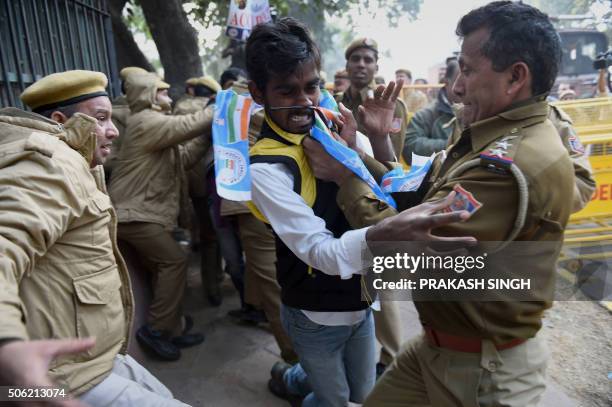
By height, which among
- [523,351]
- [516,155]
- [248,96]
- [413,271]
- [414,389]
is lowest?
[414,389]

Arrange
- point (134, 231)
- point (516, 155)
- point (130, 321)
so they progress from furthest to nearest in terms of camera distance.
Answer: point (134, 231) → point (130, 321) → point (516, 155)

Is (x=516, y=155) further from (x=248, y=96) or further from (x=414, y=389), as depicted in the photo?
(x=248, y=96)

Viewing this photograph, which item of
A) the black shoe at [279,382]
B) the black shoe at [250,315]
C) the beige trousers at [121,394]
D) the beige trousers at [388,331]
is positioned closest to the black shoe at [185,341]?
the black shoe at [250,315]

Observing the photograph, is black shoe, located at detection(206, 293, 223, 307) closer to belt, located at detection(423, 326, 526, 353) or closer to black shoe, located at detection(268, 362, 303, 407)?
black shoe, located at detection(268, 362, 303, 407)

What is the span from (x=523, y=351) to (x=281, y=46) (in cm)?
136

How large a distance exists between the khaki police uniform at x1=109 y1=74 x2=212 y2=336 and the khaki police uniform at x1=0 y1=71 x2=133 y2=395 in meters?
1.46

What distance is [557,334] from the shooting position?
139 inches

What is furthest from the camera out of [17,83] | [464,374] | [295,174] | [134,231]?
[134,231]

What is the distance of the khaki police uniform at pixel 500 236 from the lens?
48.8 inches

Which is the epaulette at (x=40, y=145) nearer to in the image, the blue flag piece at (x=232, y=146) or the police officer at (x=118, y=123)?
the blue flag piece at (x=232, y=146)

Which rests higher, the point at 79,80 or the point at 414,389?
the point at 79,80

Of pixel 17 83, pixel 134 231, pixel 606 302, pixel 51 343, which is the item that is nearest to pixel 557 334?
pixel 606 302

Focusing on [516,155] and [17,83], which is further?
[17,83]

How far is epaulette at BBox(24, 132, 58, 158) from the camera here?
1286mm
